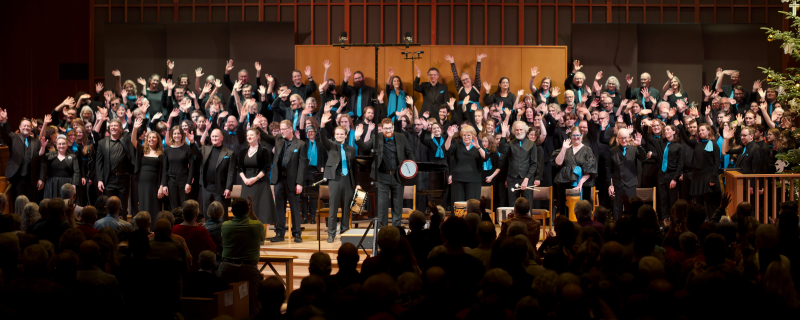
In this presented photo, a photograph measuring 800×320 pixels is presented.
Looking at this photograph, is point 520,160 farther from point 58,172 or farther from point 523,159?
point 58,172

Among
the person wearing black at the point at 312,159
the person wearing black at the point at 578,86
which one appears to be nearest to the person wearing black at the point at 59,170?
the person wearing black at the point at 312,159

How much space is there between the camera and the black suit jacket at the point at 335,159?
677 centimetres

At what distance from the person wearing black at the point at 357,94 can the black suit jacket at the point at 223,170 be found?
2.73 m

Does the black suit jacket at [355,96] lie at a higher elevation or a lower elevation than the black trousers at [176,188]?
higher

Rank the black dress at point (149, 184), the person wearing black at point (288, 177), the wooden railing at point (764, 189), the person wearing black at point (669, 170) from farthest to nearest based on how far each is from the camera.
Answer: the person wearing black at point (669, 170), the black dress at point (149, 184), the person wearing black at point (288, 177), the wooden railing at point (764, 189)

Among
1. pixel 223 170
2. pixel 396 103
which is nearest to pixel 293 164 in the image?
pixel 223 170

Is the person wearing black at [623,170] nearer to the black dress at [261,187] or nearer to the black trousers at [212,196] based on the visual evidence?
the black dress at [261,187]

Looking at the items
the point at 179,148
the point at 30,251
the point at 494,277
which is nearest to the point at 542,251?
the point at 494,277

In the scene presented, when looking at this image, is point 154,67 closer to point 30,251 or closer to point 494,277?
point 30,251

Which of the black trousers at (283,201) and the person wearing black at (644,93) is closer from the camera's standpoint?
the black trousers at (283,201)

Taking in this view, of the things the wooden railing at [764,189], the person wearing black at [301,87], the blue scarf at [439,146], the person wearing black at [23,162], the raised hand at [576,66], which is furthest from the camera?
the raised hand at [576,66]

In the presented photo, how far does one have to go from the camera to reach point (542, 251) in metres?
4.20

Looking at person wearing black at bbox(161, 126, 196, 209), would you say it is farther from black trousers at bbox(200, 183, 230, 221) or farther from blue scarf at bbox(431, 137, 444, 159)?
blue scarf at bbox(431, 137, 444, 159)

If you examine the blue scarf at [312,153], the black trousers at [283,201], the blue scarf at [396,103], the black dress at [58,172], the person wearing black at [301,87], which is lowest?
the black trousers at [283,201]
